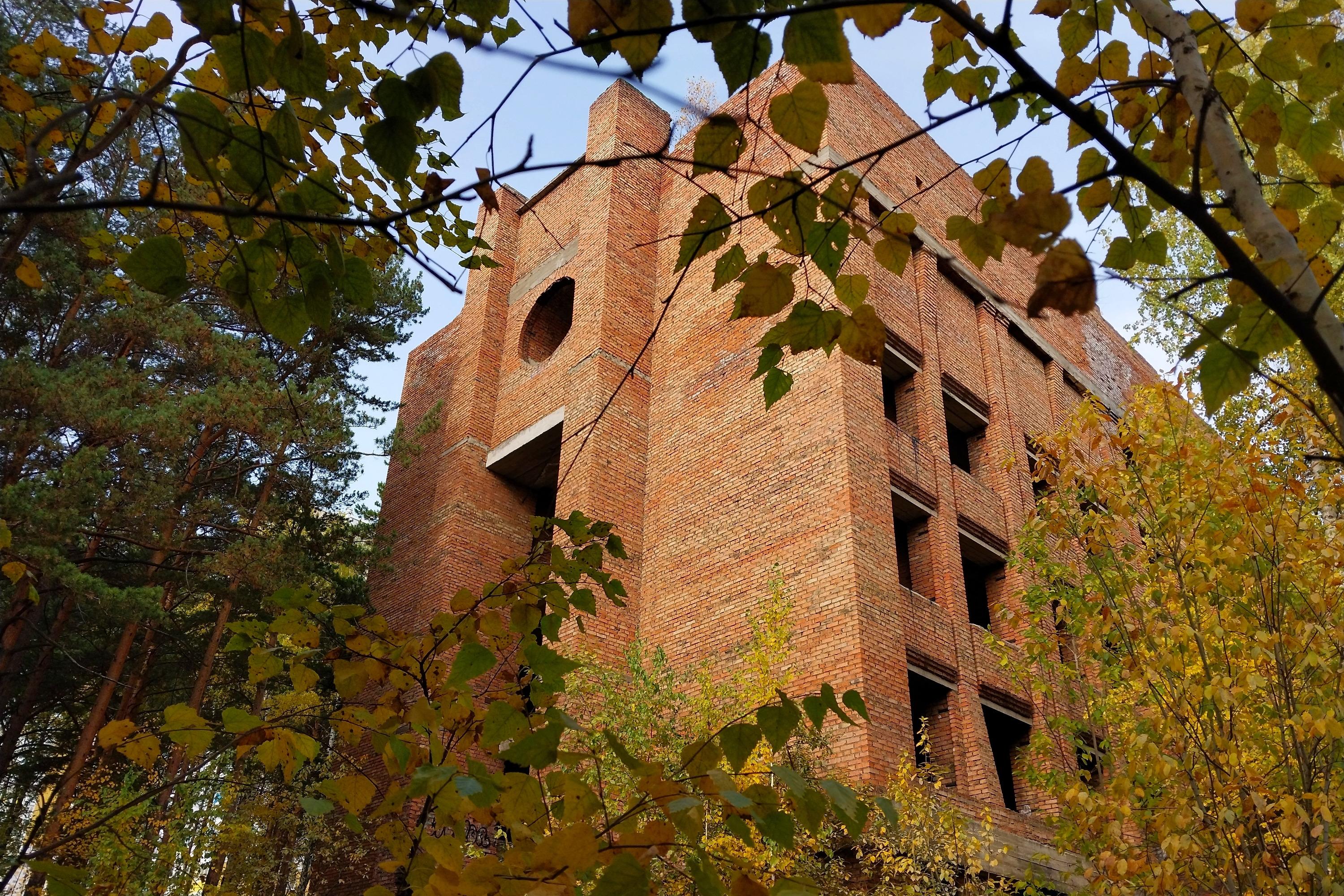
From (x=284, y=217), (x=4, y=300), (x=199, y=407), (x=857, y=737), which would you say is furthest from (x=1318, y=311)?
(x=4, y=300)

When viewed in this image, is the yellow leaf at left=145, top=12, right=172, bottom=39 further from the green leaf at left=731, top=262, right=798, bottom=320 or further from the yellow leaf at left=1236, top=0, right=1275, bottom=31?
the yellow leaf at left=1236, top=0, right=1275, bottom=31

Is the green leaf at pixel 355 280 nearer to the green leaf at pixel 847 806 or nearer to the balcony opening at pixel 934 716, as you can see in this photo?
the green leaf at pixel 847 806

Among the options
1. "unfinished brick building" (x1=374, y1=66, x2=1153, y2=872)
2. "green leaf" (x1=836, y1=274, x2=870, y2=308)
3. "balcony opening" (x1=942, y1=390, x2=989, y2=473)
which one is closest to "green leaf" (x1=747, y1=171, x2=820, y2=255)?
"green leaf" (x1=836, y1=274, x2=870, y2=308)

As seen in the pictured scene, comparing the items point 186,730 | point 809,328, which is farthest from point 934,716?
point 186,730

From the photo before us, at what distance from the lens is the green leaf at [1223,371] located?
1818 millimetres

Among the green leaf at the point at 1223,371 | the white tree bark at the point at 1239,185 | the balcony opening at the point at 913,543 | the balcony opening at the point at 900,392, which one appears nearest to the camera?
the white tree bark at the point at 1239,185

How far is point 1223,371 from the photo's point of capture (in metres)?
1.83

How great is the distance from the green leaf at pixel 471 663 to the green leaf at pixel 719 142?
1262mm

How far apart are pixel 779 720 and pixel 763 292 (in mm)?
920

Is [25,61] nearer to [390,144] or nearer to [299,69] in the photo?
[299,69]

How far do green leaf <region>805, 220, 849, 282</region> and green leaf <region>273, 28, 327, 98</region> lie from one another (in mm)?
1140

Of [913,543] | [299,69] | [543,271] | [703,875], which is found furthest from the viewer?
[543,271]

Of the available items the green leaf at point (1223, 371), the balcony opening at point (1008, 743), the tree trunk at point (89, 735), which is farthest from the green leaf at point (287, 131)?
the balcony opening at point (1008, 743)

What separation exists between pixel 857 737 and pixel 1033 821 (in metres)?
3.47
